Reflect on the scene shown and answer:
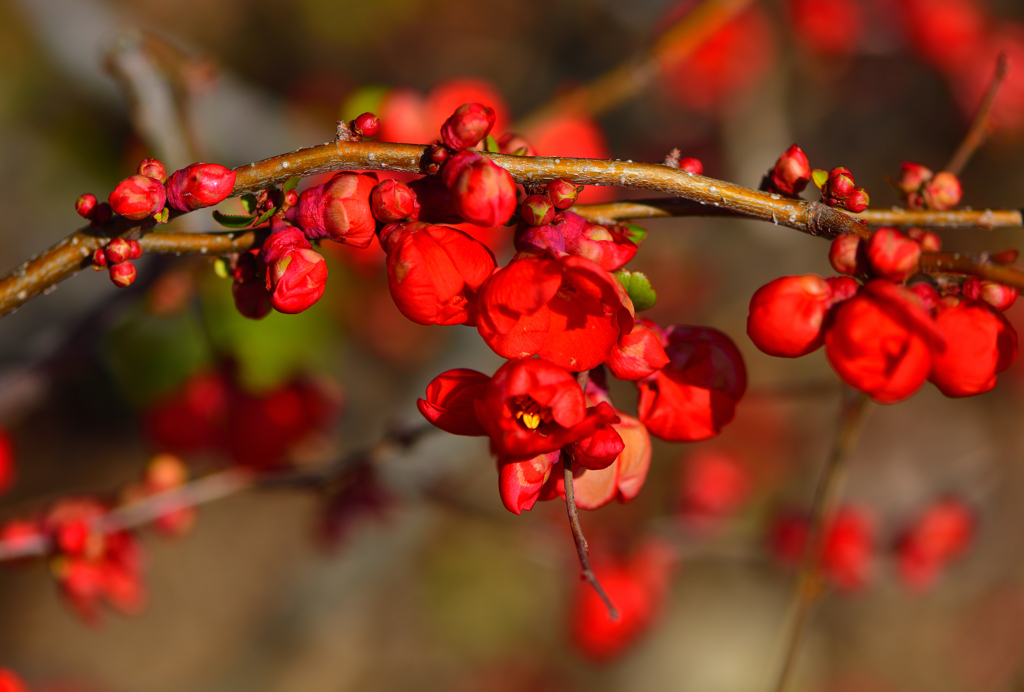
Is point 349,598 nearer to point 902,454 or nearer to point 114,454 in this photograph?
point 114,454

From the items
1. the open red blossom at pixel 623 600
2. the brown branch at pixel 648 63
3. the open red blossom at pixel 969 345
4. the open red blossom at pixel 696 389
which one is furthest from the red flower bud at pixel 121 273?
the open red blossom at pixel 623 600

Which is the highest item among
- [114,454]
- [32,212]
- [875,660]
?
[32,212]

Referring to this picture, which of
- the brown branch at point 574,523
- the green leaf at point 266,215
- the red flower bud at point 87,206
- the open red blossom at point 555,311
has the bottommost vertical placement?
the brown branch at point 574,523

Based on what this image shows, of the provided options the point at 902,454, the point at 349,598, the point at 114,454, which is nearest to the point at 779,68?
the point at 902,454

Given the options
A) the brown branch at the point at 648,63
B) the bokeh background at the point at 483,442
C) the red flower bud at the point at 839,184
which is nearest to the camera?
the red flower bud at the point at 839,184

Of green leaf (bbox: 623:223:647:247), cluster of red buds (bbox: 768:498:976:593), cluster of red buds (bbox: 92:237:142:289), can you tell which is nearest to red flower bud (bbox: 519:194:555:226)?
green leaf (bbox: 623:223:647:247)

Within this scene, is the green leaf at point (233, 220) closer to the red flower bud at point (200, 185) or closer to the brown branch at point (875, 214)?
the red flower bud at point (200, 185)
